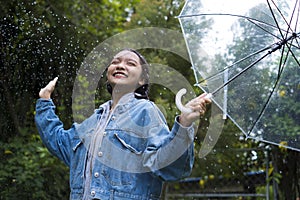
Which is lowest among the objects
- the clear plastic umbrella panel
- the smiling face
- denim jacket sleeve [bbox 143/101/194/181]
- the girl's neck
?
denim jacket sleeve [bbox 143/101/194/181]

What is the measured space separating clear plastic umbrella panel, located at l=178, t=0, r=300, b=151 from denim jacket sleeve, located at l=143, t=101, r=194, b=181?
71 centimetres

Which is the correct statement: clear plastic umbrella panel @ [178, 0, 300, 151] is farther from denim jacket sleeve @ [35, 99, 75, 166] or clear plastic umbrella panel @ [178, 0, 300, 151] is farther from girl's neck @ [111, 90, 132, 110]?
denim jacket sleeve @ [35, 99, 75, 166]

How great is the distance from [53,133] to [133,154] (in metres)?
0.43

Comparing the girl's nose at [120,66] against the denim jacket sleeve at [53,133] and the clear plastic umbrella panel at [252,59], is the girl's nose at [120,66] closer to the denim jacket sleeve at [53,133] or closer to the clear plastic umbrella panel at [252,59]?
the denim jacket sleeve at [53,133]

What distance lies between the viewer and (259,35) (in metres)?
2.53

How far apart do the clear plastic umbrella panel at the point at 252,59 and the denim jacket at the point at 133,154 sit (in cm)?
59

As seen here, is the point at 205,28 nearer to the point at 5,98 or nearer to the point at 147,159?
the point at 147,159

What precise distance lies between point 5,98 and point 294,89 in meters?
2.56

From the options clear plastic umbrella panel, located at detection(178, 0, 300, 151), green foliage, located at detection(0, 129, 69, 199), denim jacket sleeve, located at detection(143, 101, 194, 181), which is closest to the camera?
denim jacket sleeve, located at detection(143, 101, 194, 181)

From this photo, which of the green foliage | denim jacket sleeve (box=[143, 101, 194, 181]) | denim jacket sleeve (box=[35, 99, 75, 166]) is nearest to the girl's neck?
denim jacket sleeve (box=[35, 99, 75, 166])

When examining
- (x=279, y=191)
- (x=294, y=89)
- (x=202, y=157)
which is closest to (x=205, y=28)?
(x=294, y=89)

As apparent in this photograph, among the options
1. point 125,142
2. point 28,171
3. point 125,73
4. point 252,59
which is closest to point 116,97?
point 125,73

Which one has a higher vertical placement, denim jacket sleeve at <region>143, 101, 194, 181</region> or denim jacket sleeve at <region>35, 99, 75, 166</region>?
denim jacket sleeve at <region>35, 99, 75, 166</region>

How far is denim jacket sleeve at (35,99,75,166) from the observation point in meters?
2.07
